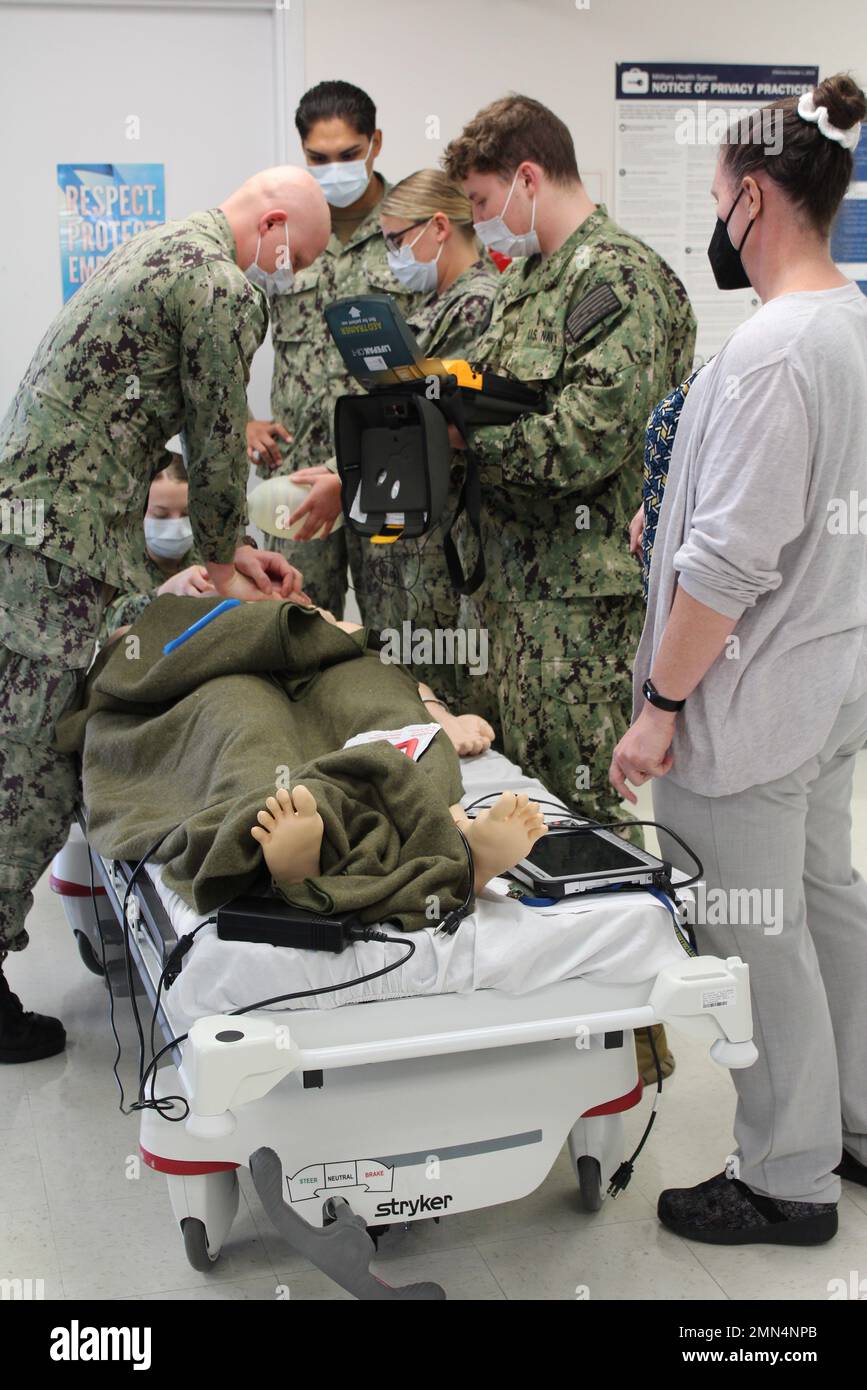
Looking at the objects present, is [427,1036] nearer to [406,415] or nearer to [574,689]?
[574,689]

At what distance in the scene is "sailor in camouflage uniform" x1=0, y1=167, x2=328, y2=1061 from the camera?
6.89ft

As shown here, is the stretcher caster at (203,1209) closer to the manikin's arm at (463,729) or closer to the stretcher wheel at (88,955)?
the manikin's arm at (463,729)

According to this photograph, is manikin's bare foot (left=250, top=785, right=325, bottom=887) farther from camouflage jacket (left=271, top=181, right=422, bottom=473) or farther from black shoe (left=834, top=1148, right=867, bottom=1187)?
camouflage jacket (left=271, top=181, right=422, bottom=473)

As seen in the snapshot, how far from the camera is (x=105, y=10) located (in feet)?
11.9

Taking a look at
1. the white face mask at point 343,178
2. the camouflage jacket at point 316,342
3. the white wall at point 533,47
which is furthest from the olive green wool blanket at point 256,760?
the white wall at point 533,47

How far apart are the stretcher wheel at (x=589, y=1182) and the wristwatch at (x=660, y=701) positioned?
2.02ft

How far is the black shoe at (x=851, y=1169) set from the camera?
183 cm

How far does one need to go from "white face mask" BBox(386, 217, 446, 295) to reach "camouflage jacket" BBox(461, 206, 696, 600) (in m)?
0.59

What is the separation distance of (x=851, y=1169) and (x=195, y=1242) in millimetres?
931

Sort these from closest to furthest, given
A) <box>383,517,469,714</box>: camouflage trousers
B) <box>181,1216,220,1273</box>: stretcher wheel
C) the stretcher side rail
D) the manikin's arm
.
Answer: the stretcher side rail, <box>181,1216,220,1273</box>: stretcher wheel, the manikin's arm, <box>383,517,469,714</box>: camouflage trousers

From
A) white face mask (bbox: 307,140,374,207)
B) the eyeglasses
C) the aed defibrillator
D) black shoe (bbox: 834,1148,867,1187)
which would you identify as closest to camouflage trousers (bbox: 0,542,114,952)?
the aed defibrillator

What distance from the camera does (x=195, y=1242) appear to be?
5.20ft

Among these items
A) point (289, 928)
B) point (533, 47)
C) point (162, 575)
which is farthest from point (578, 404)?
point (533, 47)
